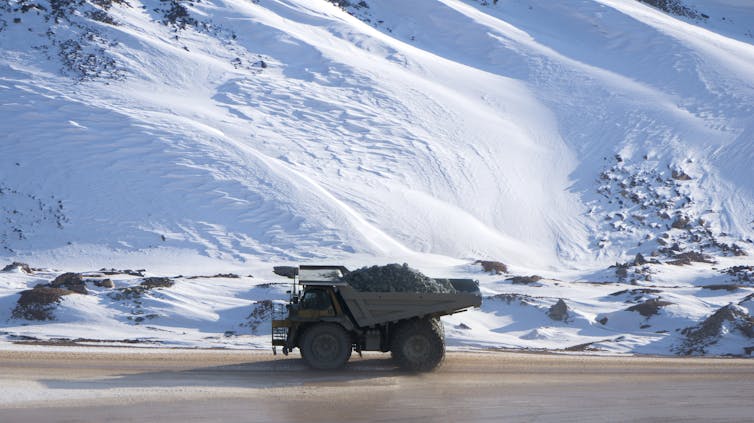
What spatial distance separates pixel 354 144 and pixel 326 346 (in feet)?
106

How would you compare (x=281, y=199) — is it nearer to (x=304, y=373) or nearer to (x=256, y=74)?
(x=256, y=74)

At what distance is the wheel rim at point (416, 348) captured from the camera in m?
15.7

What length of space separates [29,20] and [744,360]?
4474 centimetres

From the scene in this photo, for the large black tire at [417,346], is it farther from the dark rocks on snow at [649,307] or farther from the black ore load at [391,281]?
the dark rocks on snow at [649,307]

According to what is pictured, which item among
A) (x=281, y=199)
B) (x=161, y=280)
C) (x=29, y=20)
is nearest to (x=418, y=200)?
(x=281, y=199)

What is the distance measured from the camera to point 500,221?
43562mm

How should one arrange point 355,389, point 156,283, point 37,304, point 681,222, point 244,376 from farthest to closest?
point 681,222 < point 156,283 < point 37,304 < point 244,376 < point 355,389

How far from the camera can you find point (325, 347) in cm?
1578

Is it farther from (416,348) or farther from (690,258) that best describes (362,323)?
(690,258)

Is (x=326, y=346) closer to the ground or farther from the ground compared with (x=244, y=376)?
farther from the ground

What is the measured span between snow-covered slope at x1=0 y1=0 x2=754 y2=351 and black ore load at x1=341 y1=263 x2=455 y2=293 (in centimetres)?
1130

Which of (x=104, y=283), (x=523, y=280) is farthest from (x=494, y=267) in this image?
(x=104, y=283)

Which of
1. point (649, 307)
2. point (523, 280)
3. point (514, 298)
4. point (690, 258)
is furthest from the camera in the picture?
point (690, 258)

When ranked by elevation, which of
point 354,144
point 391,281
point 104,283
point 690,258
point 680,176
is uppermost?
point 354,144
